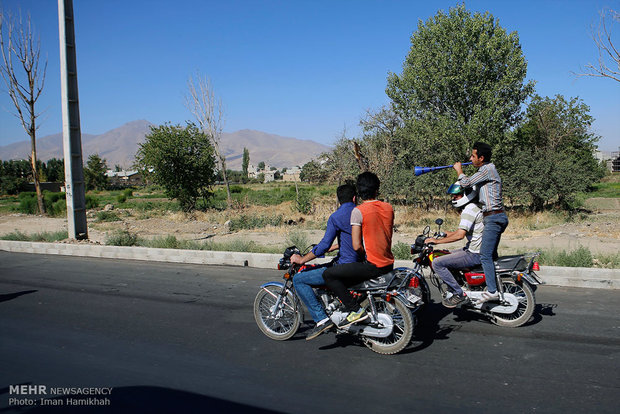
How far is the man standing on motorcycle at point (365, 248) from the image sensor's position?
5.23m

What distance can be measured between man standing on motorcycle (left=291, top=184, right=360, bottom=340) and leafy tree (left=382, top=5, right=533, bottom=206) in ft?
70.3

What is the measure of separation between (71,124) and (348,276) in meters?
13.8

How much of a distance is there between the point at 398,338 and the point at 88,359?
3.60 metres

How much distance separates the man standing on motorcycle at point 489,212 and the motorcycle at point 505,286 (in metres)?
0.13

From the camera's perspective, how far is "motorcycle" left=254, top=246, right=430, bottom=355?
5250 millimetres

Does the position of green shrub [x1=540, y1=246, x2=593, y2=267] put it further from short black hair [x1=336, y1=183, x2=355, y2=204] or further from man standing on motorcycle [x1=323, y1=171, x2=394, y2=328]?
short black hair [x1=336, y1=183, x2=355, y2=204]


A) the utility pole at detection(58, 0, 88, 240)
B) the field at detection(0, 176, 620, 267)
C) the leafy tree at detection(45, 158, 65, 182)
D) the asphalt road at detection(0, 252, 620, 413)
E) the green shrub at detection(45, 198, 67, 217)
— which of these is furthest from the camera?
the leafy tree at detection(45, 158, 65, 182)

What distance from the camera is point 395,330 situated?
17.9 ft

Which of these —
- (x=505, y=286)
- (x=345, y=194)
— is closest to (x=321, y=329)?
(x=345, y=194)

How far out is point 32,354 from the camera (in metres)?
5.57

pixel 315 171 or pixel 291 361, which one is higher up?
pixel 315 171

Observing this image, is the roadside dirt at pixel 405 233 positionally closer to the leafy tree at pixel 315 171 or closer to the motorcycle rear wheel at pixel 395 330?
the leafy tree at pixel 315 171

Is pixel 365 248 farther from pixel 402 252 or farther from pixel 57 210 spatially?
pixel 57 210

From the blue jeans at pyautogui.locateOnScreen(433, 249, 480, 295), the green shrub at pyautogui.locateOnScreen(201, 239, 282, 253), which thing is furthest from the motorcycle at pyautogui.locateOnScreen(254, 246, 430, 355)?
the green shrub at pyautogui.locateOnScreen(201, 239, 282, 253)
